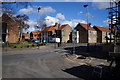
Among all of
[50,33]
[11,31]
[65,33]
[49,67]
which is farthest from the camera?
[50,33]

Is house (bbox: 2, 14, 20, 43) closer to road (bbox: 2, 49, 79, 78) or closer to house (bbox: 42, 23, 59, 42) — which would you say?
house (bbox: 42, 23, 59, 42)

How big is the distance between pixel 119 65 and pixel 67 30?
59.3 m

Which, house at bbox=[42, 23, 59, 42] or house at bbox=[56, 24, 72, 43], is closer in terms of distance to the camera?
house at bbox=[56, 24, 72, 43]

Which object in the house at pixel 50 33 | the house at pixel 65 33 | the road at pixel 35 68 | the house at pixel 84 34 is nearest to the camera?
the road at pixel 35 68

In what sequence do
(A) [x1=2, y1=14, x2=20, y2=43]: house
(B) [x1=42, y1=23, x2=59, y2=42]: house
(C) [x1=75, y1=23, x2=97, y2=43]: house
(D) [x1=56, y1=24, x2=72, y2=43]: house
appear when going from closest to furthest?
(A) [x1=2, y1=14, x2=20, y2=43]: house
(C) [x1=75, y1=23, x2=97, y2=43]: house
(D) [x1=56, y1=24, x2=72, y2=43]: house
(B) [x1=42, y1=23, x2=59, y2=42]: house

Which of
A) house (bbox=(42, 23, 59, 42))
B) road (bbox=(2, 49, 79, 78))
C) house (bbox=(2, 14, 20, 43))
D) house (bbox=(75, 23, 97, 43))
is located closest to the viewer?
road (bbox=(2, 49, 79, 78))

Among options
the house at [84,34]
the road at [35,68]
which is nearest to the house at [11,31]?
the house at [84,34]

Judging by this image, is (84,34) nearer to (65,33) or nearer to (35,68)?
(65,33)

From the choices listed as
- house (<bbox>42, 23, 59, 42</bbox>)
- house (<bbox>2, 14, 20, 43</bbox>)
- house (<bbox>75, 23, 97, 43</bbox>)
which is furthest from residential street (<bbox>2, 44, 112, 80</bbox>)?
house (<bbox>42, 23, 59, 42</bbox>)

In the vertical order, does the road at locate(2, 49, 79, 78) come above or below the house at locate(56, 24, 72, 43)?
below

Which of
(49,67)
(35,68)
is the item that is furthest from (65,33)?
(35,68)

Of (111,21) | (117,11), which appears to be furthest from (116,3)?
(111,21)

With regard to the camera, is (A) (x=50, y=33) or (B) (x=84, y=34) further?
(A) (x=50, y=33)

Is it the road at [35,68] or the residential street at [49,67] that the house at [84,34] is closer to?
the residential street at [49,67]
